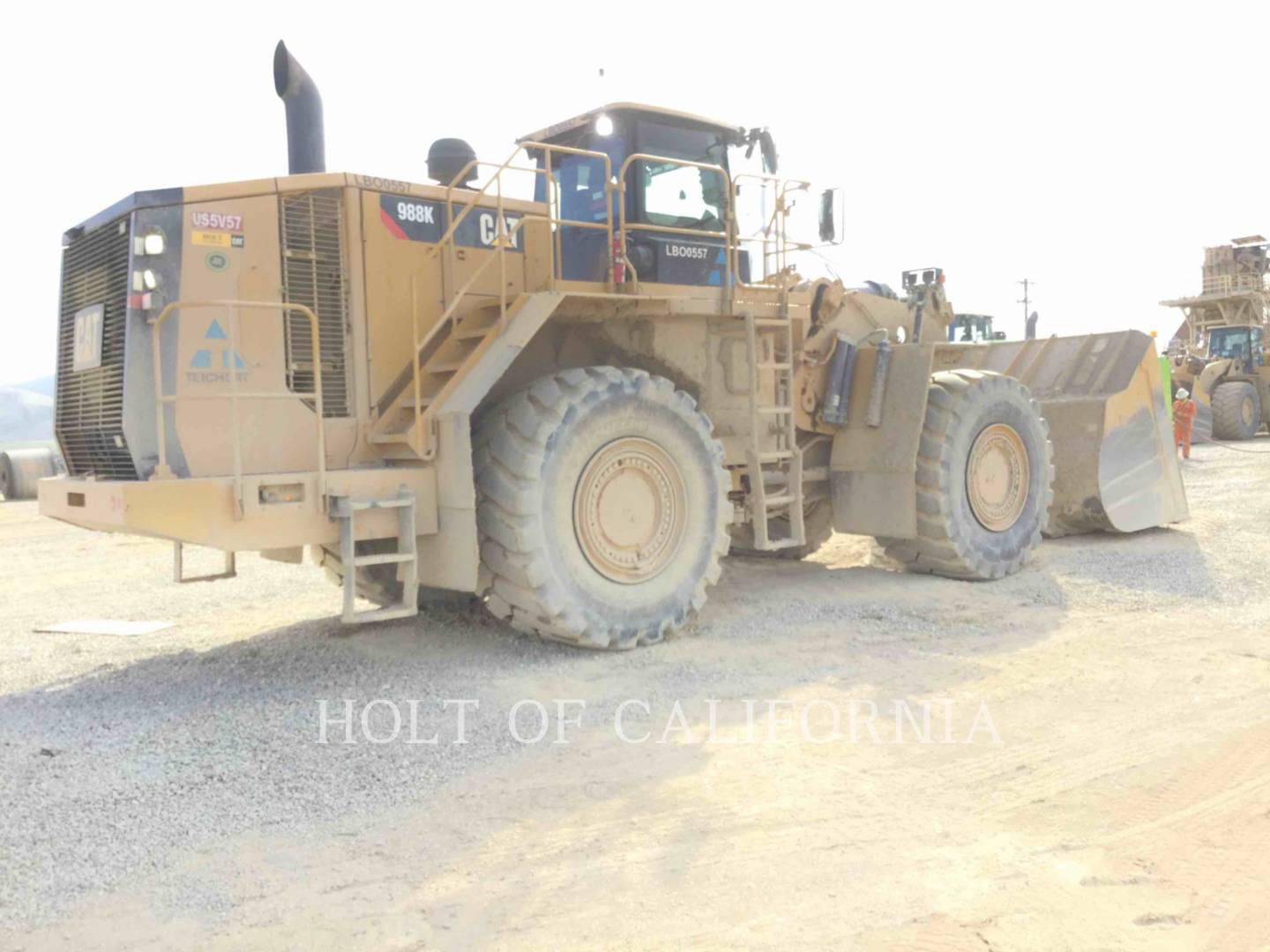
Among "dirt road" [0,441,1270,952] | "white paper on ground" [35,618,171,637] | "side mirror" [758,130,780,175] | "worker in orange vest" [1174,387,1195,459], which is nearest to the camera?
"dirt road" [0,441,1270,952]

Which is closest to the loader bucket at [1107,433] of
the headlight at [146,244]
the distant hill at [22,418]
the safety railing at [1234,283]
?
the headlight at [146,244]

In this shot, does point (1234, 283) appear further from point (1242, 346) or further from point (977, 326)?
point (977, 326)

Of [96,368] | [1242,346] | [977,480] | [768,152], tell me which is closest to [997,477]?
[977,480]

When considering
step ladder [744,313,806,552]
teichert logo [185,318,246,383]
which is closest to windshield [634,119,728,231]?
step ladder [744,313,806,552]

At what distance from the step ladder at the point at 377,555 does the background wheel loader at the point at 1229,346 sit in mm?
23023

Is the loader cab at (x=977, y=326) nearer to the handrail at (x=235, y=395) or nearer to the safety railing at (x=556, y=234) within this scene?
the safety railing at (x=556, y=234)

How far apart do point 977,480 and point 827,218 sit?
8.29 ft

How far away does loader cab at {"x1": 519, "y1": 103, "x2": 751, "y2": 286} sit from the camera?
7.04 meters

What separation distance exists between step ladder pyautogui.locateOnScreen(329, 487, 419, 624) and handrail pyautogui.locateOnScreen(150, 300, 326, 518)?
15 cm

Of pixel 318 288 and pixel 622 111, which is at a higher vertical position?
pixel 622 111

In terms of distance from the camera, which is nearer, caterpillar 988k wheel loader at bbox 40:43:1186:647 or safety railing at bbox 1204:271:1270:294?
caterpillar 988k wheel loader at bbox 40:43:1186:647

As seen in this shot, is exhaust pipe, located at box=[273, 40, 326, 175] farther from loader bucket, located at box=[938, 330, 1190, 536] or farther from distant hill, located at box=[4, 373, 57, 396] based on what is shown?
distant hill, located at box=[4, 373, 57, 396]

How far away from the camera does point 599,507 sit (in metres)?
6.33

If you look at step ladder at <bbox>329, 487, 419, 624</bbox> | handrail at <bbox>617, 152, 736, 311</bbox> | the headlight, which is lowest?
step ladder at <bbox>329, 487, 419, 624</bbox>
